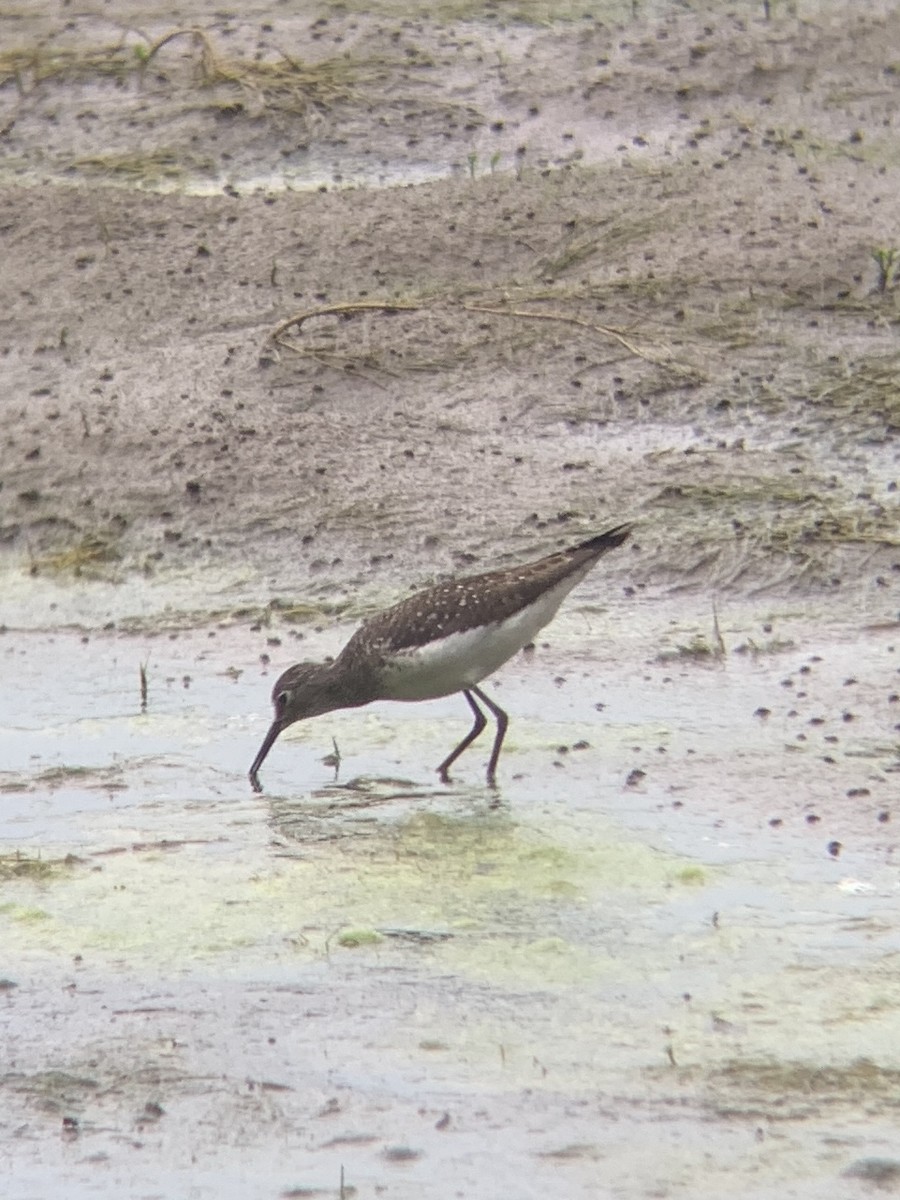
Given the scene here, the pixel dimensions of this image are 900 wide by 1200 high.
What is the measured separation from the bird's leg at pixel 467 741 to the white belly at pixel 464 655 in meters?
0.11

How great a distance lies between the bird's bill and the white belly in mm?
379

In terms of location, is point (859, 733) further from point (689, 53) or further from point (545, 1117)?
point (689, 53)

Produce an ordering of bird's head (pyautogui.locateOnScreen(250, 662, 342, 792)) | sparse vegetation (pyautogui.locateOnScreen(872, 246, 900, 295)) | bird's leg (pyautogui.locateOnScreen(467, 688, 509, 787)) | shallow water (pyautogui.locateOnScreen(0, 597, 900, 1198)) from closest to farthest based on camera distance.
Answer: shallow water (pyautogui.locateOnScreen(0, 597, 900, 1198)) < bird's leg (pyautogui.locateOnScreen(467, 688, 509, 787)) < bird's head (pyautogui.locateOnScreen(250, 662, 342, 792)) < sparse vegetation (pyautogui.locateOnScreen(872, 246, 900, 295))

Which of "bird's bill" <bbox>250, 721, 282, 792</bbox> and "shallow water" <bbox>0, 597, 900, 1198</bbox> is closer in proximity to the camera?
"shallow water" <bbox>0, 597, 900, 1198</bbox>

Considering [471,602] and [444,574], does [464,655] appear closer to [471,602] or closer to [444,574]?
[471,602]

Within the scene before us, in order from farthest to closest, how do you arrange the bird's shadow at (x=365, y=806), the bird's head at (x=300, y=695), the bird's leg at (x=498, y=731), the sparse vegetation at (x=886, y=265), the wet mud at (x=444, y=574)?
1. the sparse vegetation at (x=886, y=265)
2. the bird's head at (x=300, y=695)
3. the bird's leg at (x=498, y=731)
4. the bird's shadow at (x=365, y=806)
5. the wet mud at (x=444, y=574)

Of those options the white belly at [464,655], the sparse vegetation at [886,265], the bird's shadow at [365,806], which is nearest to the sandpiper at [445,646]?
the white belly at [464,655]

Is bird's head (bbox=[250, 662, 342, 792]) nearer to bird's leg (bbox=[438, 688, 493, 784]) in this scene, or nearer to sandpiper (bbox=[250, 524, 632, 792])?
sandpiper (bbox=[250, 524, 632, 792])

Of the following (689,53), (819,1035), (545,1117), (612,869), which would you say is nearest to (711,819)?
(612,869)

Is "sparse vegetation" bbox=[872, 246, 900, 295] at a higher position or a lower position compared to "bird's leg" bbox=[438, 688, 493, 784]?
lower

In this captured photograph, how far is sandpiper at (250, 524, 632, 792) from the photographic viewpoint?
7.23 metres

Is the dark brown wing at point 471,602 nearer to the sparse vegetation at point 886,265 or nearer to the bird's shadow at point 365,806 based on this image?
the bird's shadow at point 365,806

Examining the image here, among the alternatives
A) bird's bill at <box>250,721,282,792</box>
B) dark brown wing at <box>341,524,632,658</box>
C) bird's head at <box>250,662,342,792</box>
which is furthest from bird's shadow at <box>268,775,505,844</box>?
dark brown wing at <box>341,524,632,658</box>

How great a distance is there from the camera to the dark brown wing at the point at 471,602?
7242mm
